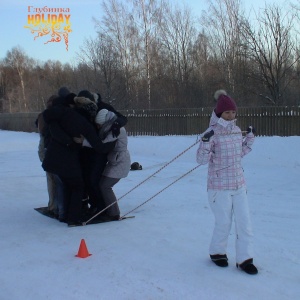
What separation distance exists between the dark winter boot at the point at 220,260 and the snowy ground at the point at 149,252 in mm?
62

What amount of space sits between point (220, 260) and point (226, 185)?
80cm

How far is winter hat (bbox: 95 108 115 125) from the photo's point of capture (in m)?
6.12

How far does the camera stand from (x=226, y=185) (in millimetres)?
4297

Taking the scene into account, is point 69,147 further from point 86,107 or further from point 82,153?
point 86,107

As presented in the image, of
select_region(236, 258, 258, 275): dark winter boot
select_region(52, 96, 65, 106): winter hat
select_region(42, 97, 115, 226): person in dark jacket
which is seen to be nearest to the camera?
select_region(236, 258, 258, 275): dark winter boot

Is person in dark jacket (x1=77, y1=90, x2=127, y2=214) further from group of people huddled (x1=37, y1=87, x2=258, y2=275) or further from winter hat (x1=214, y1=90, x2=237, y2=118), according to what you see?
winter hat (x1=214, y1=90, x2=237, y2=118)

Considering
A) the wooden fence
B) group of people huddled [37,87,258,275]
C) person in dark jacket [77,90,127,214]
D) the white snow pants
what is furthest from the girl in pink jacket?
the wooden fence

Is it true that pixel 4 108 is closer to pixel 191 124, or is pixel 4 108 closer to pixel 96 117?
pixel 191 124

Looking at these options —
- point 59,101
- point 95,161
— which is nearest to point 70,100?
point 59,101

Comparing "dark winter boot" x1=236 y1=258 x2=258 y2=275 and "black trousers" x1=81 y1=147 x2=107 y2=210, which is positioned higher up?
"black trousers" x1=81 y1=147 x2=107 y2=210

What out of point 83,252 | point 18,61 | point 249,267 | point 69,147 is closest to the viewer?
point 249,267

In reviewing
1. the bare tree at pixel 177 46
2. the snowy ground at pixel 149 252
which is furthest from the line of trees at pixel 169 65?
the snowy ground at pixel 149 252

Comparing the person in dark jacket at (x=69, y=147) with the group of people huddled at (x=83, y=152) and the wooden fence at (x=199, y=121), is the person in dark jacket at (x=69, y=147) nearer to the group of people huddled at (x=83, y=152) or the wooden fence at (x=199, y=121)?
the group of people huddled at (x=83, y=152)

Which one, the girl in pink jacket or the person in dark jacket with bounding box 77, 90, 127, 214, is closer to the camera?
the girl in pink jacket
